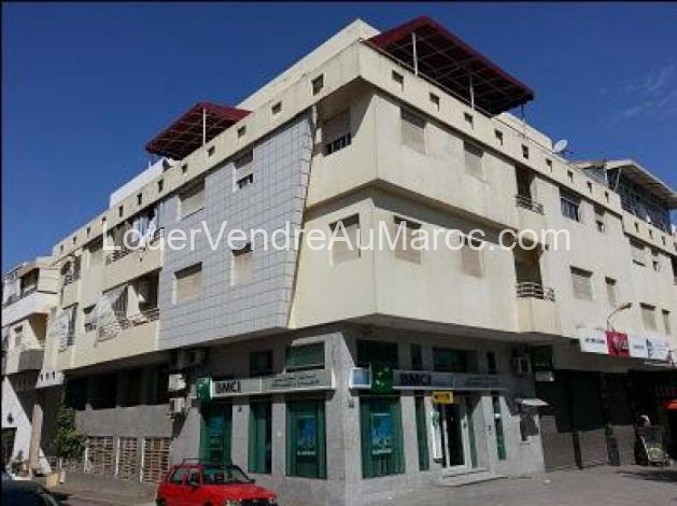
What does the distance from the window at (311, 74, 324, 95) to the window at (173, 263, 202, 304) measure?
24.0 feet

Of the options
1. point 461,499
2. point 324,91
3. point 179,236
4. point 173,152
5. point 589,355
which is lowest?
point 461,499

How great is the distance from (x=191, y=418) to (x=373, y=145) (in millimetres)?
11422

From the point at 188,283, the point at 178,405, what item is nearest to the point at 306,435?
the point at 178,405

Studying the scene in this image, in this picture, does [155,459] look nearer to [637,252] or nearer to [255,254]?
[255,254]

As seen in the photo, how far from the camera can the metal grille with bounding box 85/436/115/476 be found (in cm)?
2572

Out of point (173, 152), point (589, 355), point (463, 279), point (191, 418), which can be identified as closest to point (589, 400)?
point (589, 355)

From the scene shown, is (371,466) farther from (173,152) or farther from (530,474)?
(173,152)

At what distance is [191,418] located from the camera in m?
21.4

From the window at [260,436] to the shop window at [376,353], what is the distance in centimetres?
344

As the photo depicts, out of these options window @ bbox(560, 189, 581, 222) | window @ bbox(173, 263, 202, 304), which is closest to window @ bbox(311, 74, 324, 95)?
window @ bbox(173, 263, 202, 304)

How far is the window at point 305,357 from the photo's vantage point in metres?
17.0

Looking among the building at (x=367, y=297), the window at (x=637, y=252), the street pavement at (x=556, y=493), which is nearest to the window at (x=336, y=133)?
the building at (x=367, y=297)

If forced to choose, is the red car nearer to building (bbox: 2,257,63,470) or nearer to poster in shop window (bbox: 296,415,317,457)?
poster in shop window (bbox: 296,415,317,457)

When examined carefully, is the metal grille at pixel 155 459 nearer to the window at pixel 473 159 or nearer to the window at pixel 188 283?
the window at pixel 188 283
